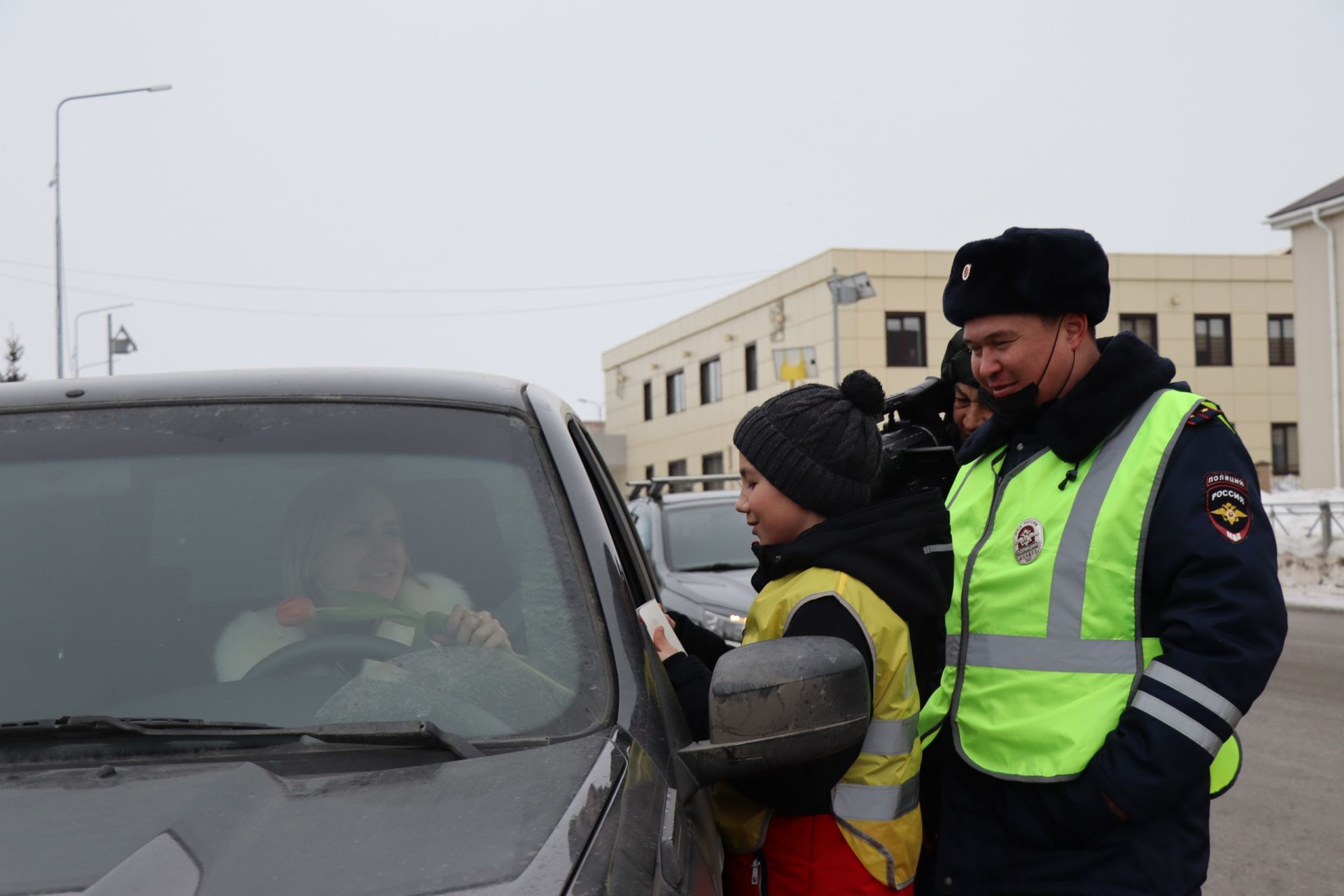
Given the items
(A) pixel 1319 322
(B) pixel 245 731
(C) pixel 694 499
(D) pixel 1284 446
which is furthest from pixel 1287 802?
(D) pixel 1284 446

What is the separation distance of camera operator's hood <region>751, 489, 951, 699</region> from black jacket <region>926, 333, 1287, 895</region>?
0.93 feet

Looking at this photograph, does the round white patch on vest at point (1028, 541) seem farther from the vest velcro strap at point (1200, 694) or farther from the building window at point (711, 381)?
the building window at point (711, 381)

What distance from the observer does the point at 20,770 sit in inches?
66.1

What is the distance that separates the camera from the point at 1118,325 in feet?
127

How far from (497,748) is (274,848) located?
1.43 ft

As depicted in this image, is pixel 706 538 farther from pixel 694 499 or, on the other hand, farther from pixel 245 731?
pixel 245 731

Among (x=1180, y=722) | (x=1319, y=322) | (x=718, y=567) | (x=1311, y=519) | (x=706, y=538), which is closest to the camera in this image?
(x=1180, y=722)

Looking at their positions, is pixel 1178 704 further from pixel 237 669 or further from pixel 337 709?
pixel 237 669

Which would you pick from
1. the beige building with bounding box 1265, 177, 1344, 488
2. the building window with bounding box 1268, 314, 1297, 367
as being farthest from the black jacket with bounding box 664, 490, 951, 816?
the building window with bounding box 1268, 314, 1297, 367

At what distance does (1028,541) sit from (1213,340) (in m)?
41.8

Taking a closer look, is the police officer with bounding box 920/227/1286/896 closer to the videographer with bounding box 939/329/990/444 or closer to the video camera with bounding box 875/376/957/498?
the video camera with bounding box 875/376/957/498

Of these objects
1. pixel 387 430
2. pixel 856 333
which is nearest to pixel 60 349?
pixel 856 333

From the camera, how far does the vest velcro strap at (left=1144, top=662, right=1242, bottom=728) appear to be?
2.12 meters

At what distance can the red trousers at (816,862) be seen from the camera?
A: 2307 mm
